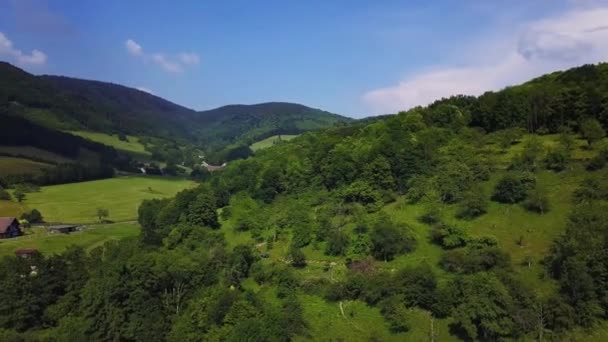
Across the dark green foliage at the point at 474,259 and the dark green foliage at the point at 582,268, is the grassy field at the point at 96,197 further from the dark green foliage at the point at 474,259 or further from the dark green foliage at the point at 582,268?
the dark green foliage at the point at 582,268

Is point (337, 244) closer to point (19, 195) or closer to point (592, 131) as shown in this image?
point (592, 131)

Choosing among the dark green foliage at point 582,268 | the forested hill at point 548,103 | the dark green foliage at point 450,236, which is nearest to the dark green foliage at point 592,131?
the forested hill at point 548,103

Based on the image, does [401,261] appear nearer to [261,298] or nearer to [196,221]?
[261,298]

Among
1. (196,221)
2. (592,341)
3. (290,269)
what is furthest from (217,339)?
(196,221)

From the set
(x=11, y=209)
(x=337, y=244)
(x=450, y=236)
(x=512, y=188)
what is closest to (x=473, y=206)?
(x=512, y=188)

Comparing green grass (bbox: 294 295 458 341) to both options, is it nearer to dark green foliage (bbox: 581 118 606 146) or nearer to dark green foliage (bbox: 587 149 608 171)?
dark green foliage (bbox: 587 149 608 171)
